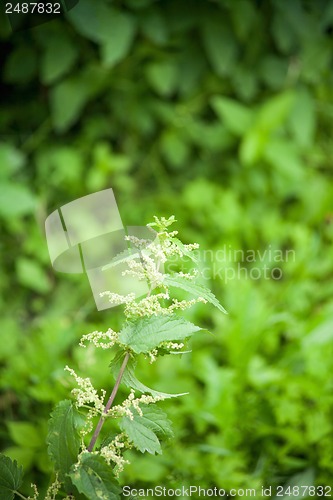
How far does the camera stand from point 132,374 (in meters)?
0.77

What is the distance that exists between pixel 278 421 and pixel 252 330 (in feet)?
0.96

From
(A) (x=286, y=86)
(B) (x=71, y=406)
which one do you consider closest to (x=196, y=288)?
(B) (x=71, y=406)

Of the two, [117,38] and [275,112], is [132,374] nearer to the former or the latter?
[117,38]

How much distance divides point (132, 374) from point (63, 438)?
0.11 m

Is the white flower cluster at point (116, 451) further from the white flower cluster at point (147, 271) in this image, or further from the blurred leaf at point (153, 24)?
the blurred leaf at point (153, 24)

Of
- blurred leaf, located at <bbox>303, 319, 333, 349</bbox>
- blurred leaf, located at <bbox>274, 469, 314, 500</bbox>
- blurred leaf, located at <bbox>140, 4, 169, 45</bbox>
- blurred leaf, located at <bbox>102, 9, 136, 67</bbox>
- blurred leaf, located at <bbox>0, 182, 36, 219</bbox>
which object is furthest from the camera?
blurred leaf, located at <bbox>140, 4, 169, 45</bbox>

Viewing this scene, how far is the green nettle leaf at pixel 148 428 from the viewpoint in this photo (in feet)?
2.35

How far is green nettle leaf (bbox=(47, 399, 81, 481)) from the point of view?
0.74 m

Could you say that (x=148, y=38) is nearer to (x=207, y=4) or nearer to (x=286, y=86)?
(x=207, y=4)

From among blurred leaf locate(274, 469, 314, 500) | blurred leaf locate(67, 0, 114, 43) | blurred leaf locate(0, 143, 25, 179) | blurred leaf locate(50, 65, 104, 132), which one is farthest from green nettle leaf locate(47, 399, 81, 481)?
blurred leaf locate(50, 65, 104, 132)

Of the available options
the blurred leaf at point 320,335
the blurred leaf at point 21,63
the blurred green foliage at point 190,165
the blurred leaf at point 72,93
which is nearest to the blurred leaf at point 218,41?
the blurred green foliage at point 190,165

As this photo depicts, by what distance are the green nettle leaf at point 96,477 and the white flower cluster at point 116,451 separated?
0.02 m

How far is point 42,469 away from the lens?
48.4 inches

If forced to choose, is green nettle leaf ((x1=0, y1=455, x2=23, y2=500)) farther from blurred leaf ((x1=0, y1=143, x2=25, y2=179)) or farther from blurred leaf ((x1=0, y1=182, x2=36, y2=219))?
blurred leaf ((x1=0, y1=143, x2=25, y2=179))
